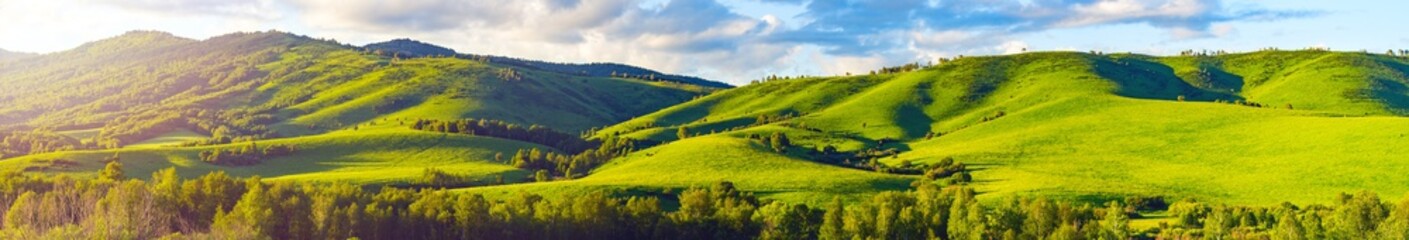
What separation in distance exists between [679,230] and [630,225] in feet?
18.1

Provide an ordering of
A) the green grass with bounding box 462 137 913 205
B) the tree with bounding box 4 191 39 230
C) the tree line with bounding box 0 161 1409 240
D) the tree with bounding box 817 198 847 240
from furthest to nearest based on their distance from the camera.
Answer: the green grass with bounding box 462 137 913 205
the tree with bounding box 817 198 847 240
the tree line with bounding box 0 161 1409 240
the tree with bounding box 4 191 39 230

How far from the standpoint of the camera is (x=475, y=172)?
200m

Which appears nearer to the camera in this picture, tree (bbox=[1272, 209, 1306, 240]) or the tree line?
tree (bbox=[1272, 209, 1306, 240])

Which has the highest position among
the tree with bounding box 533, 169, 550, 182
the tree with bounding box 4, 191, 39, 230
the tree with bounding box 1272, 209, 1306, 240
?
the tree with bounding box 4, 191, 39, 230

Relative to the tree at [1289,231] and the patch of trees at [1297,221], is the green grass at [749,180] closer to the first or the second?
the patch of trees at [1297,221]

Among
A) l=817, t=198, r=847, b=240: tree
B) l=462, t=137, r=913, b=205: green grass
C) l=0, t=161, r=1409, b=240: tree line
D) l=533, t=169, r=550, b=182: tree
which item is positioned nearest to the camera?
l=0, t=161, r=1409, b=240: tree line

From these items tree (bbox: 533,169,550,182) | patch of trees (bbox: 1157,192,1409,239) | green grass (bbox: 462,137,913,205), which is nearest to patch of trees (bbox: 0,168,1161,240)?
patch of trees (bbox: 1157,192,1409,239)

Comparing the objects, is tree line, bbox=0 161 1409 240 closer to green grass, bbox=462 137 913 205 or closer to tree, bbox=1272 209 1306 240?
tree, bbox=1272 209 1306 240

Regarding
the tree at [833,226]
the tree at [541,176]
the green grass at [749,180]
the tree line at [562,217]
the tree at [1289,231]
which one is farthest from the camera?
the tree at [541,176]

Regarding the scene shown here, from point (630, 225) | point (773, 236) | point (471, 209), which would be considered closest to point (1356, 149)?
point (773, 236)

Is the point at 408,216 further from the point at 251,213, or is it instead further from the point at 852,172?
the point at 852,172

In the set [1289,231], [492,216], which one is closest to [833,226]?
[492,216]

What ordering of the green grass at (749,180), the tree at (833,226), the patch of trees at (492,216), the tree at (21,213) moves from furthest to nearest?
the green grass at (749,180), the tree at (833,226), the patch of trees at (492,216), the tree at (21,213)

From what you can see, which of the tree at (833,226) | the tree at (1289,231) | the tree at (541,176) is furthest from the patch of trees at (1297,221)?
the tree at (541,176)
